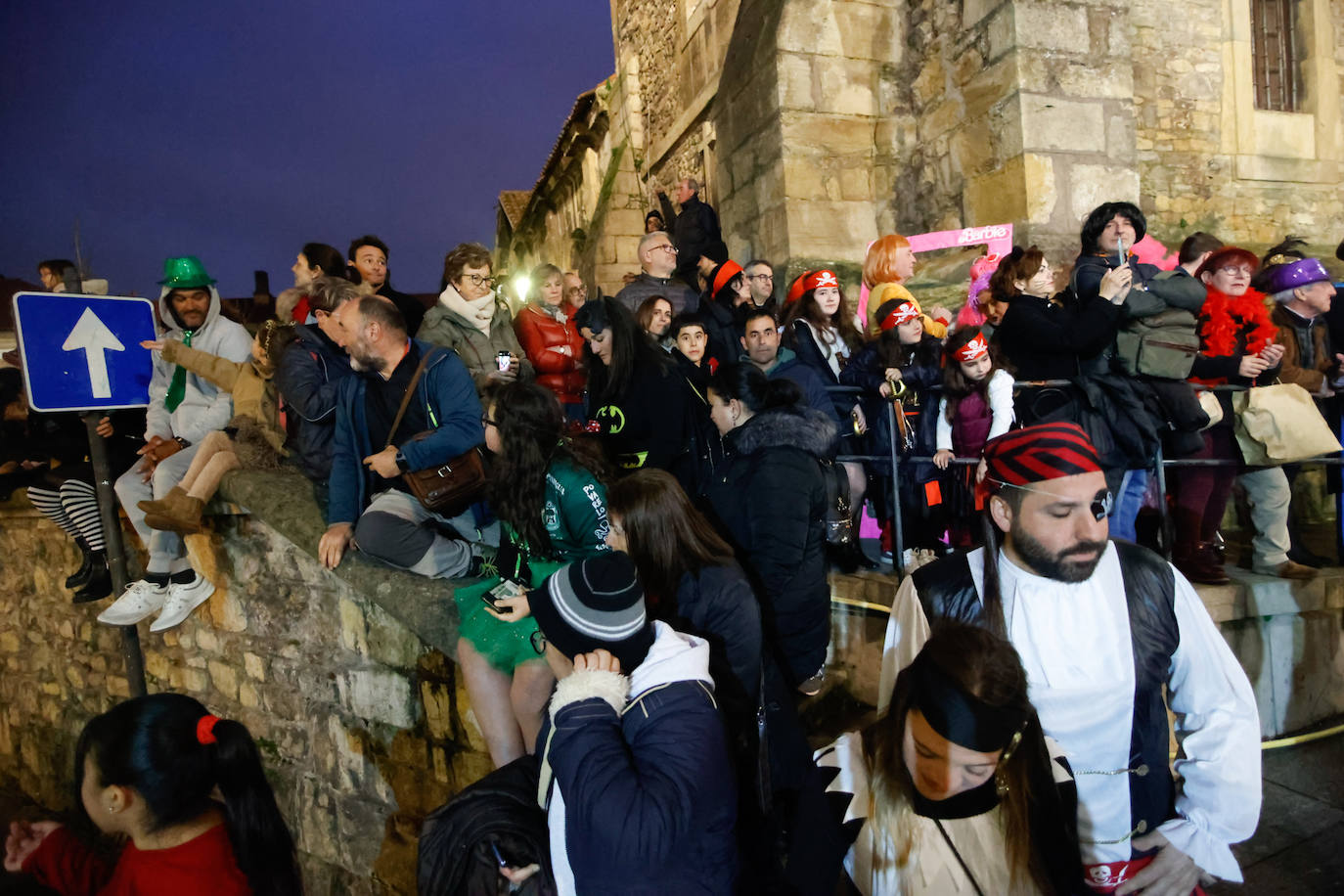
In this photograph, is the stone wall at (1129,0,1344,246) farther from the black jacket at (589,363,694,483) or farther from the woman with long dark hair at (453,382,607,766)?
the woman with long dark hair at (453,382,607,766)

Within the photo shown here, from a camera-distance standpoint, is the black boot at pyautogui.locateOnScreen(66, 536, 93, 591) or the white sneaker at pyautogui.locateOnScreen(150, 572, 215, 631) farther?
the black boot at pyautogui.locateOnScreen(66, 536, 93, 591)

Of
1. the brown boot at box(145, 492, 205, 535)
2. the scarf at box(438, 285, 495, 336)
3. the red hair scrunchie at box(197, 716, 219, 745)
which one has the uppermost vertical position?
the scarf at box(438, 285, 495, 336)

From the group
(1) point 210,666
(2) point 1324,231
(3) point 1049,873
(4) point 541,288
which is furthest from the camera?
(2) point 1324,231

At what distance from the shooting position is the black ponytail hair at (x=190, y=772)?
197cm

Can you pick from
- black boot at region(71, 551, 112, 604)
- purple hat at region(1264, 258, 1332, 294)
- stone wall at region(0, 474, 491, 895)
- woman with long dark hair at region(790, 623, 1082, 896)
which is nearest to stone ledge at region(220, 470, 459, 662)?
stone wall at region(0, 474, 491, 895)

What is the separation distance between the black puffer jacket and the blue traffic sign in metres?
3.44

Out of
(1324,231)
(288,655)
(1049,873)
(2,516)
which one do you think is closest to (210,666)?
(288,655)

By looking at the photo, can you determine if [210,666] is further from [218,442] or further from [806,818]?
[806,818]

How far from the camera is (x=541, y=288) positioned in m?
5.51

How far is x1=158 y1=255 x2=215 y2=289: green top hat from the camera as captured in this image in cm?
451

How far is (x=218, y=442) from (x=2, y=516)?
15.1 feet

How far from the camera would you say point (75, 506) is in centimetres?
596

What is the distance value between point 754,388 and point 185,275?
361 cm

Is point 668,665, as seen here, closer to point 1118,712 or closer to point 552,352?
point 1118,712
